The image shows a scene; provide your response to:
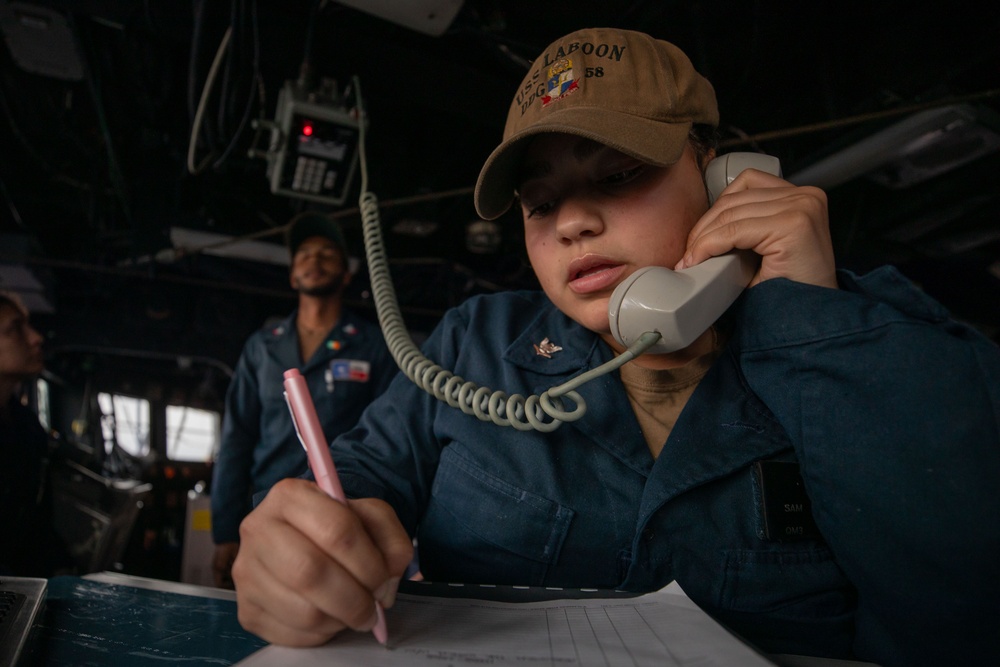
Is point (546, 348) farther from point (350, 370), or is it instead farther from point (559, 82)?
point (350, 370)

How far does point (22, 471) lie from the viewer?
2.18m

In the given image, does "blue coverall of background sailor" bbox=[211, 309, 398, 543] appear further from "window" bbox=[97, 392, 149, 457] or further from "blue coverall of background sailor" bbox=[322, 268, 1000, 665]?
"window" bbox=[97, 392, 149, 457]

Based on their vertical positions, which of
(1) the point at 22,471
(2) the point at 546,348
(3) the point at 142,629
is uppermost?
(2) the point at 546,348

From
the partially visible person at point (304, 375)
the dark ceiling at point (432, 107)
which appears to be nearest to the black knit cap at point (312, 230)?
the partially visible person at point (304, 375)

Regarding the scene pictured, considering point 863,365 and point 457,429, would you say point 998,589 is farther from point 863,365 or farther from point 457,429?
point 457,429

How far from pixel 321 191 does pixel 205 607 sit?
6.06ft

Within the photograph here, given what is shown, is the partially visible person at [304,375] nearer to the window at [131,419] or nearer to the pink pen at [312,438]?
the pink pen at [312,438]

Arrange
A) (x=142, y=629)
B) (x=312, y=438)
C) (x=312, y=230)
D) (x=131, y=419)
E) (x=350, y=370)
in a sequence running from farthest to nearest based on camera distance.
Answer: (x=131, y=419), (x=312, y=230), (x=350, y=370), (x=142, y=629), (x=312, y=438)

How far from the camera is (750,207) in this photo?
2.40ft

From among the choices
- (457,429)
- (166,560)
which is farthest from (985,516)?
(166,560)

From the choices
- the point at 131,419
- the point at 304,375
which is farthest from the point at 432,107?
the point at 131,419

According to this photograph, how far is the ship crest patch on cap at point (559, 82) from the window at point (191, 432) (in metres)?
11.2

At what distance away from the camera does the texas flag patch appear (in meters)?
2.55

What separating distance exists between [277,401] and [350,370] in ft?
1.20
